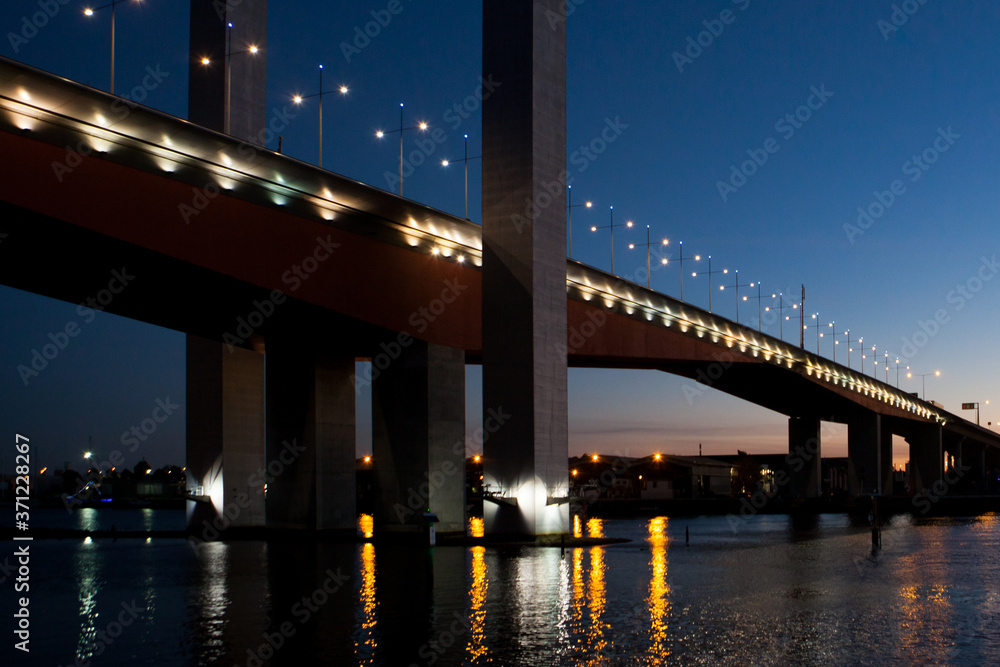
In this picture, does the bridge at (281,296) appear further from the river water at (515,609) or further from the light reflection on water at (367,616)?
the light reflection on water at (367,616)

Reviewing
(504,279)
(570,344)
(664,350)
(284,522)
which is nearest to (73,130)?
(504,279)

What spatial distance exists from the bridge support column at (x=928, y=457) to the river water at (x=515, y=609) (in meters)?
111

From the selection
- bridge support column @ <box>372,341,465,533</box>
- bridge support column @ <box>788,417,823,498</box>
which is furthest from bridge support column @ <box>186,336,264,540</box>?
bridge support column @ <box>788,417,823,498</box>

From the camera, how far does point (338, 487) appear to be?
58.2 metres

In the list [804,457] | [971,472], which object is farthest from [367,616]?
[971,472]

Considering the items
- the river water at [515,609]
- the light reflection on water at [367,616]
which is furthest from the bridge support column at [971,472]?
the light reflection on water at [367,616]

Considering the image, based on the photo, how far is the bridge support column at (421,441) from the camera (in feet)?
175

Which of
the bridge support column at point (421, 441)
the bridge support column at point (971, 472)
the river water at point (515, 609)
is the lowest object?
the bridge support column at point (971, 472)

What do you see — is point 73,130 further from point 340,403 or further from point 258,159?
point 340,403

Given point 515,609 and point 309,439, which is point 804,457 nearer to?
point 309,439

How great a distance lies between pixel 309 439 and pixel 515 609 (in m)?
35.4

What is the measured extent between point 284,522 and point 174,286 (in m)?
17.9

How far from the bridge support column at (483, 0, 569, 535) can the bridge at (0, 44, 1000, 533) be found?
0.38 m

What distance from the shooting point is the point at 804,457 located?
121 m
